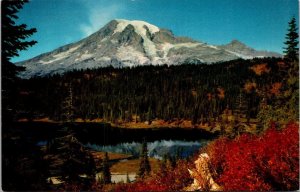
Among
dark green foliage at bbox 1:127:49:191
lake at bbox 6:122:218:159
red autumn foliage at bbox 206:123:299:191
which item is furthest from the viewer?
lake at bbox 6:122:218:159

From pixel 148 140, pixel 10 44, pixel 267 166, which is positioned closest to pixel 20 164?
pixel 10 44

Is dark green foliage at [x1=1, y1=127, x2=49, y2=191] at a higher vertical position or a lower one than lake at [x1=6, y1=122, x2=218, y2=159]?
higher

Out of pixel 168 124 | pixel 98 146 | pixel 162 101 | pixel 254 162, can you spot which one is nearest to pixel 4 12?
pixel 254 162

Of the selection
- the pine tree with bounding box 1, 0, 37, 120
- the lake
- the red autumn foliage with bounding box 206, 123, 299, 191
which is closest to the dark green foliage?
the pine tree with bounding box 1, 0, 37, 120

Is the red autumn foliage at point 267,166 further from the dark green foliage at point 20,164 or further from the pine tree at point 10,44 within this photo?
the pine tree at point 10,44

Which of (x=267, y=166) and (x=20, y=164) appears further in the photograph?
(x=267, y=166)

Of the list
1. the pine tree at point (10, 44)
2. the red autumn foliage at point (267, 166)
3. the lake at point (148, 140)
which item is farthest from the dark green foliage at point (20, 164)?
the lake at point (148, 140)

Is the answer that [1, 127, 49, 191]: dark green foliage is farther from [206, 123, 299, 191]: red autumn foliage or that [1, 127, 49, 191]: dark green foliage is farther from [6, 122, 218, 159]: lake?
[6, 122, 218, 159]: lake

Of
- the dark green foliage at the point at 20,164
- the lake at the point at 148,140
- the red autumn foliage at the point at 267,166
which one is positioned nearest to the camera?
the dark green foliage at the point at 20,164

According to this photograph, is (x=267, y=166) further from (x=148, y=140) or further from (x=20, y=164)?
(x=148, y=140)

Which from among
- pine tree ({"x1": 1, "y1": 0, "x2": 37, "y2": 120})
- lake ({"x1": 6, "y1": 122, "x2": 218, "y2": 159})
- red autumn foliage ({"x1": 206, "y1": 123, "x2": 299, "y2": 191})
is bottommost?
lake ({"x1": 6, "y1": 122, "x2": 218, "y2": 159})

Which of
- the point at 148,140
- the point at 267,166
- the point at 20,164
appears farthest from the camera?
the point at 148,140
